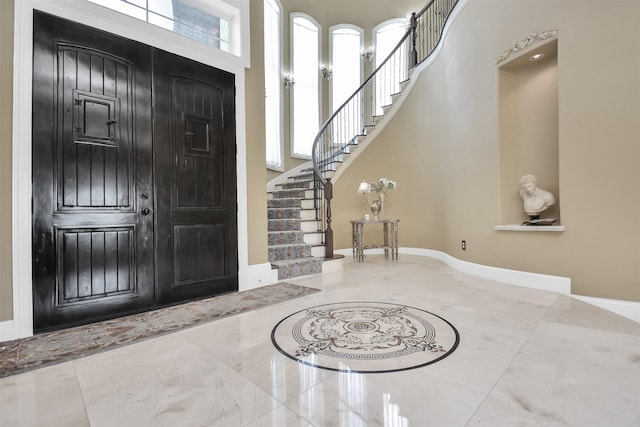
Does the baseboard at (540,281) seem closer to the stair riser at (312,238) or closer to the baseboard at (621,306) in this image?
the baseboard at (621,306)

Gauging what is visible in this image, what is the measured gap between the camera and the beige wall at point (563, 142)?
250cm

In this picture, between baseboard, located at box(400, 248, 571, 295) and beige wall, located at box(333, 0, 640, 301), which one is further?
baseboard, located at box(400, 248, 571, 295)

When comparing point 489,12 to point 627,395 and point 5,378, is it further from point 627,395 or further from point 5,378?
point 5,378

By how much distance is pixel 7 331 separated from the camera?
6.81 feet

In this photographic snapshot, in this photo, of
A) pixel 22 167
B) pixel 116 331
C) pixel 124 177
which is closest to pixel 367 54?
pixel 124 177

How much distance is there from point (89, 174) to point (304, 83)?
533cm

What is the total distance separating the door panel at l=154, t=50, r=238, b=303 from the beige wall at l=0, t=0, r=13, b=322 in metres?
0.95

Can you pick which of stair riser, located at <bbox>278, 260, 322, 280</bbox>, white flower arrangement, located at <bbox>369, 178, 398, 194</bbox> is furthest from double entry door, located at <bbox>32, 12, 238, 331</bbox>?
white flower arrangement, located at <bbox>369, 178, 398, 194</bbox>

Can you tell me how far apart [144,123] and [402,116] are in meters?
4.53

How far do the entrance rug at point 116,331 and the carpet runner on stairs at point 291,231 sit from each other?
0.83 metres

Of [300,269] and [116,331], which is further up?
[300,269]

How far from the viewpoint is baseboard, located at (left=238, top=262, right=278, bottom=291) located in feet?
11.1

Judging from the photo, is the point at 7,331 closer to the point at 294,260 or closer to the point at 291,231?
the point at 294,260

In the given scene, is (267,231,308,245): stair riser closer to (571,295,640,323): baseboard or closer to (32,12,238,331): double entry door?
(32,12,238,331): double entry door
